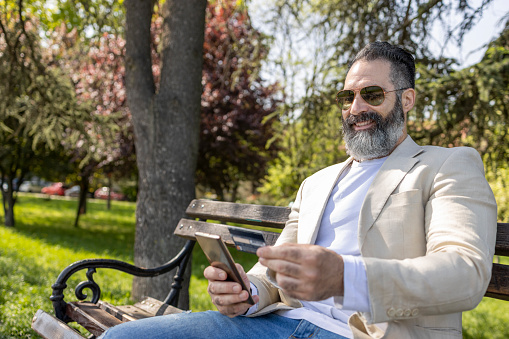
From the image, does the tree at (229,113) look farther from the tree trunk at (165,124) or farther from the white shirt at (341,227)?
the white shirt at (341,227)

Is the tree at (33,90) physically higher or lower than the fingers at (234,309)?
higher

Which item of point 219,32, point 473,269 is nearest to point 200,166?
point 219,32

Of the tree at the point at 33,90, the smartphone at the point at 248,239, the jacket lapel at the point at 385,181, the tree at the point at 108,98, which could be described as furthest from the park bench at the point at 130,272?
the tree at the point at 108,98

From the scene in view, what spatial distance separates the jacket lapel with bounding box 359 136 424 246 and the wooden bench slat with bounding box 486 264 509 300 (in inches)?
23.5

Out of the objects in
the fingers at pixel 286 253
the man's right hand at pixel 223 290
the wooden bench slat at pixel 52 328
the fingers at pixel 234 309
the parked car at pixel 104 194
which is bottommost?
the parked car at pixel 104 194

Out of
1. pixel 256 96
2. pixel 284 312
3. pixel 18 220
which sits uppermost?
pixel 256 96

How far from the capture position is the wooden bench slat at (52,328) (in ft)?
7.31

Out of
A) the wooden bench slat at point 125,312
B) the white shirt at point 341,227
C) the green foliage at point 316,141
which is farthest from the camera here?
the green foliage at point 316,141

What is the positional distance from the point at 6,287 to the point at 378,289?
5162 mm

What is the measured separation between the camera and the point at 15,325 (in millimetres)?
3934

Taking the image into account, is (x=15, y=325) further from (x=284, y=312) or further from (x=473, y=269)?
(x=473, y=269)

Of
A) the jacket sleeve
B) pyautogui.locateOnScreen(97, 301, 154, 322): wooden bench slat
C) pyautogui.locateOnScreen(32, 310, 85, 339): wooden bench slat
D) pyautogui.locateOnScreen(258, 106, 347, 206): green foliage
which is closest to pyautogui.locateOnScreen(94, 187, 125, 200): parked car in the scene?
pyautogui.locateOnScreen(258, 106, 347, 206): green foliage

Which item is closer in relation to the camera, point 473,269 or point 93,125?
point 473,269

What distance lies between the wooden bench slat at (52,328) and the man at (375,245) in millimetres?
452
